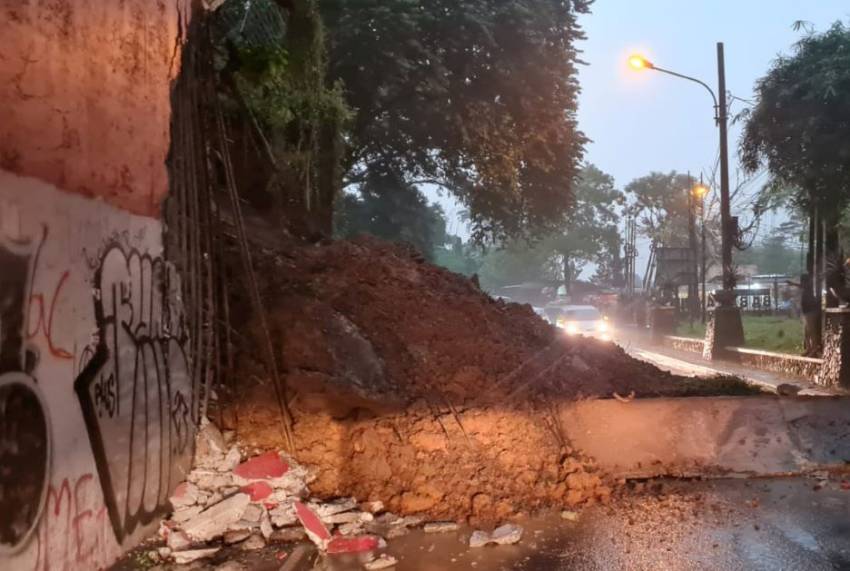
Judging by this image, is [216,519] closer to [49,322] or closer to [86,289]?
[86,289]

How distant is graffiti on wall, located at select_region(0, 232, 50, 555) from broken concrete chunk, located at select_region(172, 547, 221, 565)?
1452 mm

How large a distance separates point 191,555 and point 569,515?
2.97m

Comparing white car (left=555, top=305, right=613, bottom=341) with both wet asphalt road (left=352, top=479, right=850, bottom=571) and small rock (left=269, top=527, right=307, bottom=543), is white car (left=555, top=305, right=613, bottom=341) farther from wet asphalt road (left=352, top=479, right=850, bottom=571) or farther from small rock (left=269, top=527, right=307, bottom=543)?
small rock (left=269, top=527, right=307, bottom=543)

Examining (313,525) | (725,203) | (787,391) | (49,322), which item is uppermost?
(725,203)

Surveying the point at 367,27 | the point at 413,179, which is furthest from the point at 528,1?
the point at 413,179

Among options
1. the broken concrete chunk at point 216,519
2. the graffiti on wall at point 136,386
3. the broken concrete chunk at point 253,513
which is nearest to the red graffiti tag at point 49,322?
the graffiti on wall at point 136,386

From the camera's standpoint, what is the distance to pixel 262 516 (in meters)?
6.04

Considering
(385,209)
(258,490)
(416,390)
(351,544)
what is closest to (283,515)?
(258,490)

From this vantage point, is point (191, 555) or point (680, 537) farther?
point (680, 537)

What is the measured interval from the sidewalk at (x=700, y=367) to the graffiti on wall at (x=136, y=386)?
7.46m

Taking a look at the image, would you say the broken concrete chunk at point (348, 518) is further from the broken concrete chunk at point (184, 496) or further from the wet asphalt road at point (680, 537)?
the broken concrete chunk at point (184, 496)

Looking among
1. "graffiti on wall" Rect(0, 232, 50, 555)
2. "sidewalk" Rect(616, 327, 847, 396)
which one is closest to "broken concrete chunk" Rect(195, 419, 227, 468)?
"graffiti on wall" Rect(0, 232, 50, 555)

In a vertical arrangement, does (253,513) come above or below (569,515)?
above

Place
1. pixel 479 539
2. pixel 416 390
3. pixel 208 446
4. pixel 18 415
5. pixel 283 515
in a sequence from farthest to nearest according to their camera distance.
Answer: pixel 416 390 → pixel 208 446 → pixel 283 515 → pixel 479 539 → pixel 18 415
